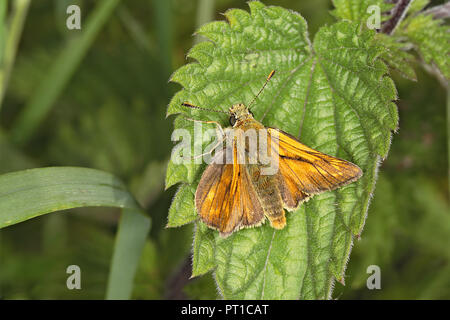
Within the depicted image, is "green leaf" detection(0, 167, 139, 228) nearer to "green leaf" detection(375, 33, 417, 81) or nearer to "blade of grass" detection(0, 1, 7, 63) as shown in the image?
"blade of grass" detection(0, 1, 7, 63)

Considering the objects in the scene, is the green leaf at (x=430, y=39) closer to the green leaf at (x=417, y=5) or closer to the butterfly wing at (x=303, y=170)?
the green leaf at (x=417, y=5)

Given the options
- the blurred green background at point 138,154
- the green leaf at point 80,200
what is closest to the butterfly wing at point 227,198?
the green leaf at point 80,200

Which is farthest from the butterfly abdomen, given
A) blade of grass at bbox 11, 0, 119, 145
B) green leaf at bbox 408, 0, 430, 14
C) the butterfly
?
blade of grass at bbox 11, 0, 119, 145

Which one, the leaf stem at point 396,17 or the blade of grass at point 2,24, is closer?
the leaf stem at point 396,17

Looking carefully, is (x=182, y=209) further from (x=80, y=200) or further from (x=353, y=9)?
(x=353, y=9)

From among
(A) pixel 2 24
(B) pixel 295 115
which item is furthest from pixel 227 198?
(A) pixel 2 24

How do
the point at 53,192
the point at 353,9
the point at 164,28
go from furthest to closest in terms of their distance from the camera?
the point at 164,28, the point at 353,9, the point at 53,192
